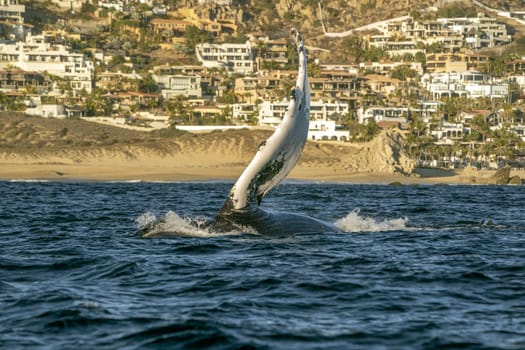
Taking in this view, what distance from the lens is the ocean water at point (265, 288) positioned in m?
16.4

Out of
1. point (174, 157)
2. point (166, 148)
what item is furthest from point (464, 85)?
point (174, 157)

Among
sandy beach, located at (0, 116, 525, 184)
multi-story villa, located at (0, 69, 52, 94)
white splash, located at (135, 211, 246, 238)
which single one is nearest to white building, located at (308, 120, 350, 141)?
sandy beach, located at (0, 116, 525, 184)

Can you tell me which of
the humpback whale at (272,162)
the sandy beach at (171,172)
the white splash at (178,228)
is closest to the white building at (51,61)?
the sandy beach at (171,172)

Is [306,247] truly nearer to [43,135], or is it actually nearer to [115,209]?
[115,209]

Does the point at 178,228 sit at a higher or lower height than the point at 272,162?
lower

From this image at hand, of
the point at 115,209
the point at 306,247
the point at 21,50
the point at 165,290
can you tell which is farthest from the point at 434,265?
the point at 21,50

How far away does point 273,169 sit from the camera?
23344 mm

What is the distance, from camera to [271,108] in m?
147

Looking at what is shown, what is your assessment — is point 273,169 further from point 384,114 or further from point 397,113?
point 397,113

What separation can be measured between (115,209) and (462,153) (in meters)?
92.4

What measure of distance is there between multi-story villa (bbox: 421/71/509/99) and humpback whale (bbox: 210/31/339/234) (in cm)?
16266

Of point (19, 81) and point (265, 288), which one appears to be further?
point (19, 81)

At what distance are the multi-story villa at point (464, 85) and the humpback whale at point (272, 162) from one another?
534ft

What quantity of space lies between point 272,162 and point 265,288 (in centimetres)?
391
